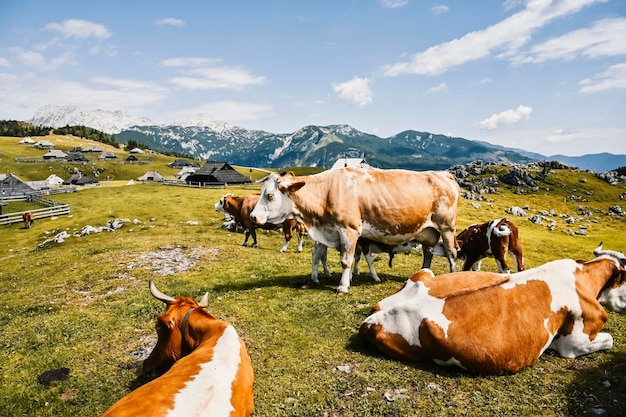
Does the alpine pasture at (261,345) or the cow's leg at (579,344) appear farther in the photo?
the cow's leg at (579,344)

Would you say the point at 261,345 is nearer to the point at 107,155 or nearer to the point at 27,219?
the point at 27,219

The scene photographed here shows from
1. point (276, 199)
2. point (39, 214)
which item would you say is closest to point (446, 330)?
point (276, 199)

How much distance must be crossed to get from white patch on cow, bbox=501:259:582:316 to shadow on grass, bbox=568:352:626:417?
1.11 metres

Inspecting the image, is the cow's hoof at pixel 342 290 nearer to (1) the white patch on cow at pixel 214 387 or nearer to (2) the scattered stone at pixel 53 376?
(1) the white patch on cow at pixel 214 387

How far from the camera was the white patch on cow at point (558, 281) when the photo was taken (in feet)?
25.5

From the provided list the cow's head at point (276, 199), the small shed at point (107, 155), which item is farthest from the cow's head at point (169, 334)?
the small shed at point (107, 155)

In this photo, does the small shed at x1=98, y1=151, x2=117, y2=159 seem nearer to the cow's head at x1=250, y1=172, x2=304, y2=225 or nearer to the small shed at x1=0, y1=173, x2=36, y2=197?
the small shed at x1=0, y1=173, x2=36, y2=197

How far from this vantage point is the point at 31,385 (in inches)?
311

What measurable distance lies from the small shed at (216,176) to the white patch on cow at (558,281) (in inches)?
3339

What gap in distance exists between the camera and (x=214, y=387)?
→ 17.2 feet

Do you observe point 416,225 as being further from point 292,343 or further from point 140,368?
point 140,368

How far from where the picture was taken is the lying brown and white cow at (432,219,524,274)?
51.3ft

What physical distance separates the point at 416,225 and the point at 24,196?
74036 mm

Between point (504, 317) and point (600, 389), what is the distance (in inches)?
73.6
